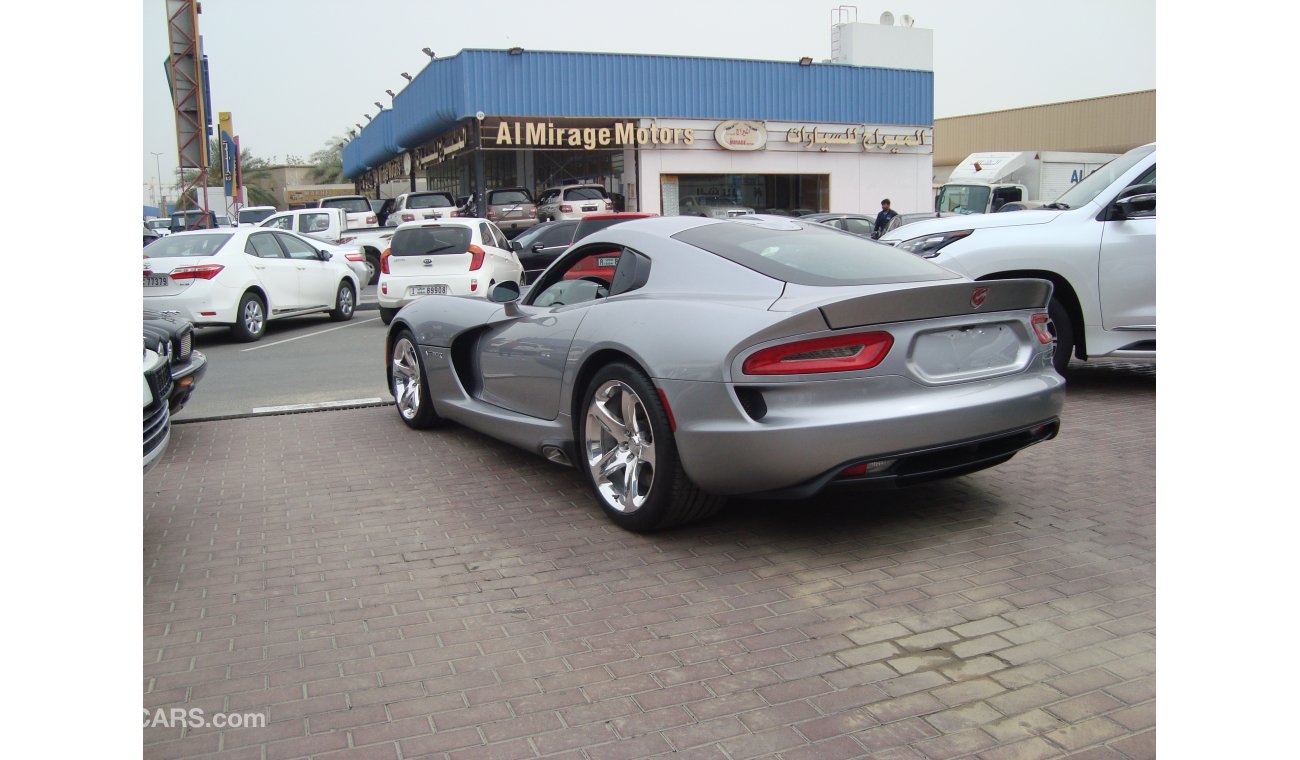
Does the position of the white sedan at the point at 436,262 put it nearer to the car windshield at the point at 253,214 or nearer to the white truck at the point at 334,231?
the white truck at the point at 334,231

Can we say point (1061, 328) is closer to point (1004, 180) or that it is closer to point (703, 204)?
point (1004, 180)

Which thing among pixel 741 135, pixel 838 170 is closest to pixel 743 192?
pixel 741 135

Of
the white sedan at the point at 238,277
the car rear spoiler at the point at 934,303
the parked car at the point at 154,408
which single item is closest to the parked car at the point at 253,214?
the white sedan at the point at 238,277

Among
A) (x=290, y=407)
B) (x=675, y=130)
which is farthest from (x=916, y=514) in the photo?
(x=675, y=130)

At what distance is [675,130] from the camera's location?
34.2 meters

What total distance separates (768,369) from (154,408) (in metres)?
3.01

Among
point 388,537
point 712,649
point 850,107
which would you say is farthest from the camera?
point 850,107

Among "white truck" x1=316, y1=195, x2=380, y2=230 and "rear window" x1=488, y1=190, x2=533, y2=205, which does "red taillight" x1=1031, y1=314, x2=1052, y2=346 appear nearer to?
"rear window" x1=488, y1=190, x2=533, y2=205

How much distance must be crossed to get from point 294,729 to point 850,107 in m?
36.6

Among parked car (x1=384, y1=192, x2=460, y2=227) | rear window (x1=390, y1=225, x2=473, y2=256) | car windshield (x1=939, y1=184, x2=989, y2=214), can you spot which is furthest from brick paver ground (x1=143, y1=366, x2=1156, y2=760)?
car windshield (x1=939, y1=184, x2=989, y2=214)

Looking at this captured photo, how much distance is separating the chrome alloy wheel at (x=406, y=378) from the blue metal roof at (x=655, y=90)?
84.4ft

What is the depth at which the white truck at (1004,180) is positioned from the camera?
30422 mm

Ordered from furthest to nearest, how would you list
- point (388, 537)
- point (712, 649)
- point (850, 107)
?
point (850, 107), point (388, 537), point (712, 649)

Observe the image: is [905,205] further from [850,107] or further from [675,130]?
[675,130]
